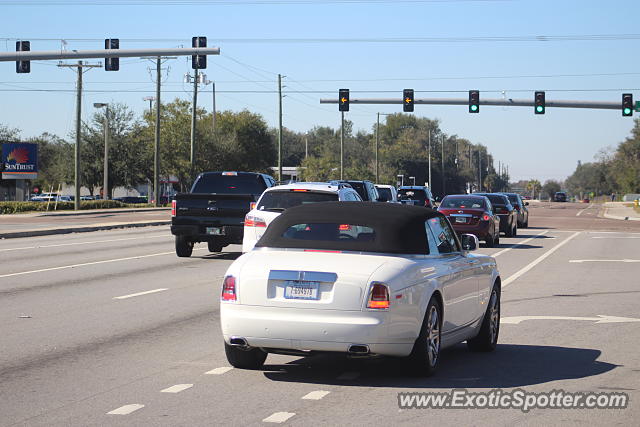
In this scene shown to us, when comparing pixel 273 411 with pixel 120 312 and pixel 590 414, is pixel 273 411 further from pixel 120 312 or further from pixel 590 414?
pixel 120 312

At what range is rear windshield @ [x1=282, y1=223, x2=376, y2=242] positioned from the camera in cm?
910

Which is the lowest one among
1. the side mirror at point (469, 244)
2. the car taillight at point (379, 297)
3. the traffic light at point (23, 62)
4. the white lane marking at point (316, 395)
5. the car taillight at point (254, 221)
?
the white lane marking at point (316, 395)

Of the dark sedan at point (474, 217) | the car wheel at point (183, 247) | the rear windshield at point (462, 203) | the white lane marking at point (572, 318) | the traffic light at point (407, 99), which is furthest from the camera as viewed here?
the traffic light at point (407, 99)

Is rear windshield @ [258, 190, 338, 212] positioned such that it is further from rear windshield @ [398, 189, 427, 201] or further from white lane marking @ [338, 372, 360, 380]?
rear windshield @ [398, 189, 427, 201]

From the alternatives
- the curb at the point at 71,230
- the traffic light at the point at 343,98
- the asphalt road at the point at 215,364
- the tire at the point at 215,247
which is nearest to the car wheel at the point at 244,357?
the asphalt road at the point at 215,364

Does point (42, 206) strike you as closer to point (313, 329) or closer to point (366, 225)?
point (366, 225)

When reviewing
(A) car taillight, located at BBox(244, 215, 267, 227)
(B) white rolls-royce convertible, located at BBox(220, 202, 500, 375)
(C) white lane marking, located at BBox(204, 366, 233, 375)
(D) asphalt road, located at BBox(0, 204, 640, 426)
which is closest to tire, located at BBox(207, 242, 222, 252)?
(A) car taillight, located at BBox(244, 215, 267, 227)

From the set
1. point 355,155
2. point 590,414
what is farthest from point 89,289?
point 355,155

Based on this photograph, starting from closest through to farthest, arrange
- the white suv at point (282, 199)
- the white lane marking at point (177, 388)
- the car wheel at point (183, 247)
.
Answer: the white lane marking at point (177, 388), the white suv at point (282, 199), the car wheel at point (183, 247)

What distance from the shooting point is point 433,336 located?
29.4 feet

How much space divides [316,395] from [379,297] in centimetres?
95

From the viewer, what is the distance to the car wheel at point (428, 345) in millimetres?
8656

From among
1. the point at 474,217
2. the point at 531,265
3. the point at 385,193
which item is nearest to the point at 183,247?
the point at 531,265

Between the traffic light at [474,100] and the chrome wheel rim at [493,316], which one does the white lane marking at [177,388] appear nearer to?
the chrome wheel rim at [493,316]
